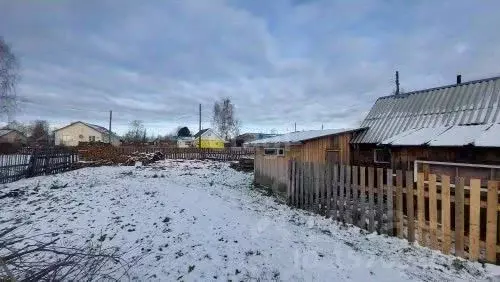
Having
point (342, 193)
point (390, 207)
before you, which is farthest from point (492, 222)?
point (342, 193)

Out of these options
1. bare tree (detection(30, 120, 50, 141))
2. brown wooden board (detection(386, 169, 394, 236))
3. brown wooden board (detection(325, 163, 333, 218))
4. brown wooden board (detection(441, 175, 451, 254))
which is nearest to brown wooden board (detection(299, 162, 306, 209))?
brown wooden board (detection(325, 163, 333, 218))

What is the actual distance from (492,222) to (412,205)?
1421mm

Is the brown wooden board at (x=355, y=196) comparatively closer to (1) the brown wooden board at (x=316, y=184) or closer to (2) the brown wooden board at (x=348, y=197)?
(2) the brown wooden board at (x=348, y=197)

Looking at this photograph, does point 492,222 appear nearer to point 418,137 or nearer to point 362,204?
point 362,204

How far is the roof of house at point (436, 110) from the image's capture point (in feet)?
40.2

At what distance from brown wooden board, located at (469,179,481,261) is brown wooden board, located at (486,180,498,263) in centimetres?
15

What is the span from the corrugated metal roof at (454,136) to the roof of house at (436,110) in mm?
984

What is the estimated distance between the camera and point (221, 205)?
Result: 401 inches

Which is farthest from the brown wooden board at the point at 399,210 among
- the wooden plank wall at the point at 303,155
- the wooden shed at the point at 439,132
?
the wooden plank wall at the point at 303,155

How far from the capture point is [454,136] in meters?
10.2

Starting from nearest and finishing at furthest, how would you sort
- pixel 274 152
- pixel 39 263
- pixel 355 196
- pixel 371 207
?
pixel 39 263
pixel 371 207
pixel 355 196
pixel 274 152

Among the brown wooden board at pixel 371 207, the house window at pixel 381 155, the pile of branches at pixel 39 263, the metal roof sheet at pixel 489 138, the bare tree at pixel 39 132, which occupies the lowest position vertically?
the brown wooden board at pixel 371 207

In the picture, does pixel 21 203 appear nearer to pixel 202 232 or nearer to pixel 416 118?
pixel 202 232

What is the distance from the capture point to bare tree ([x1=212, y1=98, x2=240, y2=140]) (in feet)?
255
